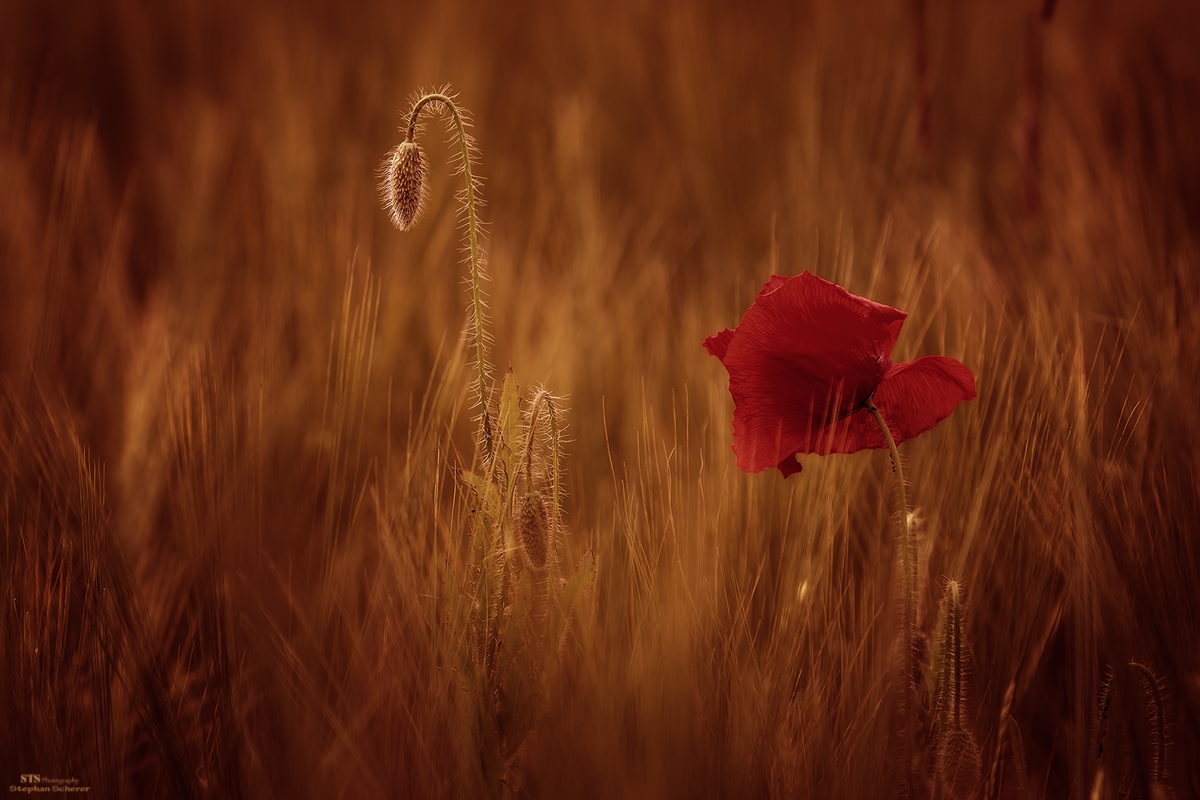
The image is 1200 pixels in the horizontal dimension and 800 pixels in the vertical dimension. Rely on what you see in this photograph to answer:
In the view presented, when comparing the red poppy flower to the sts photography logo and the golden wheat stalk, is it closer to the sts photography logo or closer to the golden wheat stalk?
the golden wheat stalk

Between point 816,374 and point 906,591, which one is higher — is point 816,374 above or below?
above

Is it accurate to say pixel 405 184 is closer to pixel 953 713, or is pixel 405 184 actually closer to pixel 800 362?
pixel 800 362

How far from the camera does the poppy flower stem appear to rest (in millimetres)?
623

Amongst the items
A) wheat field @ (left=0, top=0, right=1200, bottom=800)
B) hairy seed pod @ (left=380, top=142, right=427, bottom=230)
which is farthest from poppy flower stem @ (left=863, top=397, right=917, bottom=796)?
hairy seed pod @ (left=380, top=142, right=427, bottom=230)

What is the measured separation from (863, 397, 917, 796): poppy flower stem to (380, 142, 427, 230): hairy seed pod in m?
0.43

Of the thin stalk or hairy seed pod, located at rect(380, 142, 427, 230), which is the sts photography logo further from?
hairy seed pod, located at rect(380, 142, 427, 230)

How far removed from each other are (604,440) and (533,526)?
0.52 meters

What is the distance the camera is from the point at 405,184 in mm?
708

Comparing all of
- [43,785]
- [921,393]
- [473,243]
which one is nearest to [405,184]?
[473,243]

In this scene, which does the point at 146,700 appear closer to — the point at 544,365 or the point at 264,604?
the point at 264,604

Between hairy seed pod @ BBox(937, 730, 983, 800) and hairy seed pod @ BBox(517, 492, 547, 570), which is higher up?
hairy seed pod @ BBox(517, 492, 547, 570)

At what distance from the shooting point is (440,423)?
0.88m

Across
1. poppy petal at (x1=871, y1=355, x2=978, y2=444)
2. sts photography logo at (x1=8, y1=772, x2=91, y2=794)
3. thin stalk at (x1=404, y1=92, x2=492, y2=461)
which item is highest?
thin stalk at (x1=404, y1=92, x2=492, y2=461)

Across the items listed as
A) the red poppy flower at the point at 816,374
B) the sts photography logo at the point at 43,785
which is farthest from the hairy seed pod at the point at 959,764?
the sts photography logo at the point at 43,785
